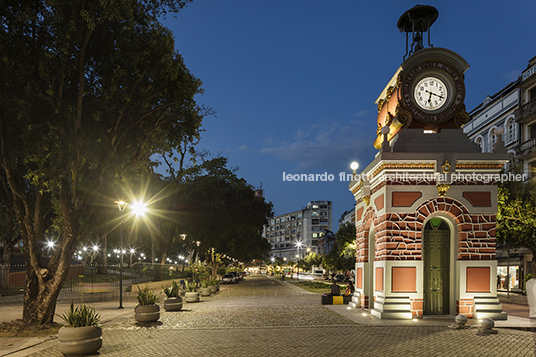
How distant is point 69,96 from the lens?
1471cm

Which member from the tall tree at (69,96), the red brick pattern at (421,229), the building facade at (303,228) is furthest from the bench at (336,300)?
the building facade at (303,228)

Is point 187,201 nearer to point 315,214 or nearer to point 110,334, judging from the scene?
point 110,334

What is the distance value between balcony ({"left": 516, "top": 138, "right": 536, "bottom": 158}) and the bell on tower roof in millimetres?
22433

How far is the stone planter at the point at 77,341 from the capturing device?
401 inches

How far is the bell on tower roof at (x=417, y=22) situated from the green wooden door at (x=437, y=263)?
25.6 ft

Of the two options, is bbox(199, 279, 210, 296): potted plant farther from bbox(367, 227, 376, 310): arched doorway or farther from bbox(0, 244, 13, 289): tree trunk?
bbox(367, 227, 376, 310): arched doorway

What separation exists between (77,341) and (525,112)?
3939 centimetres

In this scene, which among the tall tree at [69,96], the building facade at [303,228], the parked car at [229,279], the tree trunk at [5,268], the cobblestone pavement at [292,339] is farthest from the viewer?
the building facade at [303,228]

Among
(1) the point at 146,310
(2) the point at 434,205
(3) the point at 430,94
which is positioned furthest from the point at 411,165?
(1) the point at 146,310

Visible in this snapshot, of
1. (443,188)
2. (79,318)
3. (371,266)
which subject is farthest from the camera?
(371,266)

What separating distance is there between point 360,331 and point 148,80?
1187 centimetres

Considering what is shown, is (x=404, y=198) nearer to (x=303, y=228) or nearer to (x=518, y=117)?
(x=518, y=117)

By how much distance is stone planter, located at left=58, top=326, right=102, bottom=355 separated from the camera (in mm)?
10195

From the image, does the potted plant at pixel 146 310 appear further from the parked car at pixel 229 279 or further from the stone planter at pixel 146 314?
the parked car at pixel 229 279
